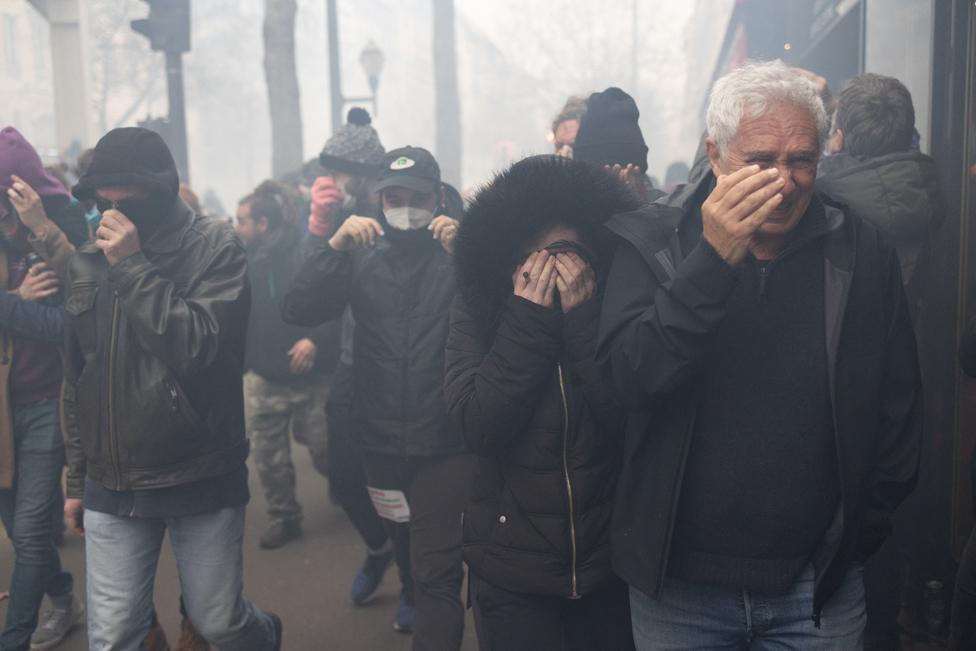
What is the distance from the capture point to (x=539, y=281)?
272 cm

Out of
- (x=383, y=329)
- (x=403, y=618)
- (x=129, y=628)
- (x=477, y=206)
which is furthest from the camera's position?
(x=403, y=618)

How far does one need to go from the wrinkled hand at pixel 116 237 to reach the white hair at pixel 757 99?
1997 mm

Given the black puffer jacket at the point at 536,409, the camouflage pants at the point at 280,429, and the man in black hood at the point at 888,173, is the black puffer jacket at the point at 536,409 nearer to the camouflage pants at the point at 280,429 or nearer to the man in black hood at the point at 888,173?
the man in black hood at the point at 888,173

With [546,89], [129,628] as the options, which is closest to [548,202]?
[129,628]

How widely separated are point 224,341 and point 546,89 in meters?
46.1

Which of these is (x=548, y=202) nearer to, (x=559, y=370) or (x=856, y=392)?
(x=559, y=370)

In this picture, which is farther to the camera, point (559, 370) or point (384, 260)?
point (384, 260)

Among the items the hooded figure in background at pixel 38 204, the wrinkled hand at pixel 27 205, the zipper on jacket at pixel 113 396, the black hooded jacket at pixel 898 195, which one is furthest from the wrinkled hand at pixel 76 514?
the black hooded jacket at pixel 898 195

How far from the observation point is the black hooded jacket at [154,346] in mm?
3359

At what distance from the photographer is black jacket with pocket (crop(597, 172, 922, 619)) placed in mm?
2271

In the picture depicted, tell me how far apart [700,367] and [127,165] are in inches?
87.9

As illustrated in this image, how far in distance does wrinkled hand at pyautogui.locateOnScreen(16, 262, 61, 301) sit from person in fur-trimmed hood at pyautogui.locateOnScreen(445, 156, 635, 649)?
2237 millimetres

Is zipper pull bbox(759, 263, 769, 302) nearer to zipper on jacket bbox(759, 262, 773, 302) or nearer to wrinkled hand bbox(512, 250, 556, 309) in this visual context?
zipper on jacket bbox(759, 262, 773, 302)

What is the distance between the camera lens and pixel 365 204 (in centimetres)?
554
